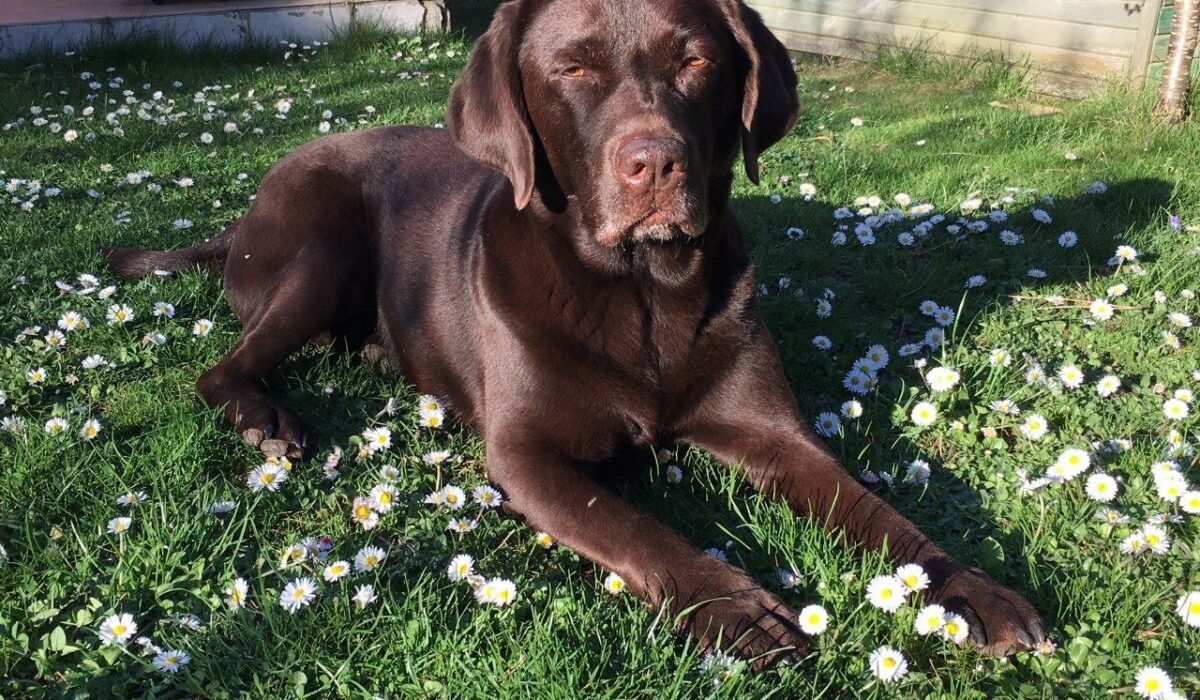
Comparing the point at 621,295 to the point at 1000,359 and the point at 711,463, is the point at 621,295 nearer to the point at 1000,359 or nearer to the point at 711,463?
the point at 711,463

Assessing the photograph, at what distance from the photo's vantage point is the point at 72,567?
7.61 ft

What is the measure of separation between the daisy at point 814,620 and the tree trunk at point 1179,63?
4636 mm

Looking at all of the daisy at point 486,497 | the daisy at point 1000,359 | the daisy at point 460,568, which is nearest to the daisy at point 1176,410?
the daisy at point 1000,359

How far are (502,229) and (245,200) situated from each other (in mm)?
2667

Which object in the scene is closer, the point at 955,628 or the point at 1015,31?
the point at 955,628

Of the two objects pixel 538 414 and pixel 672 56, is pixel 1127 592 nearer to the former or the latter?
pixel 538 414

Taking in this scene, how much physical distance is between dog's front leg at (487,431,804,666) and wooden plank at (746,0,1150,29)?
562 cm

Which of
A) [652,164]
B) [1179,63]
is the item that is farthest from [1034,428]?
[1179,63]

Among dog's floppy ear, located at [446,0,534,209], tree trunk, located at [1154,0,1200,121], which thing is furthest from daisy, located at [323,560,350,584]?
tree trunk, located at [1154,0,1200,121]

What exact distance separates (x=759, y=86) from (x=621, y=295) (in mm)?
676

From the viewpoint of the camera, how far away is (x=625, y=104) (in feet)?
8.36

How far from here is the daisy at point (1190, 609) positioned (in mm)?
2008

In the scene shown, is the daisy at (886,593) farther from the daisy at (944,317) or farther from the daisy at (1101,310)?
the daisy at (1101,310)

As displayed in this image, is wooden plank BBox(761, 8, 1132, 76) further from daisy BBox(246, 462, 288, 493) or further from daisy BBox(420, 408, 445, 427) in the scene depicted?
daisy BBox(246, 462, 288, 493)
